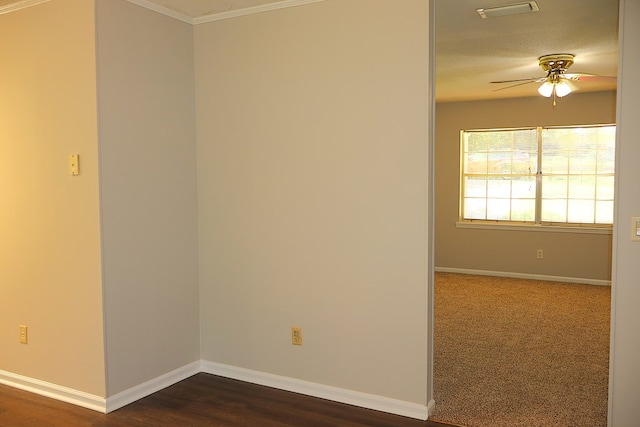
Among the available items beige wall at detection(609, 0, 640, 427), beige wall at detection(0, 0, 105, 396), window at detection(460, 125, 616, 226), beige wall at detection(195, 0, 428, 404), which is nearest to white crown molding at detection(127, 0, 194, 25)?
beige wall at detection(195, 0, 428, 404)

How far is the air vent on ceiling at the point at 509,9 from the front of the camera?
3.62m

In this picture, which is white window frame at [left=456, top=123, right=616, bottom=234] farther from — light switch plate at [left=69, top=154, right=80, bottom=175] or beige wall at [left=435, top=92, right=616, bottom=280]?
light switch plate at [left=69, top=154, right=80, bottom=175]

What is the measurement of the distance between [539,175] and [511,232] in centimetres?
84

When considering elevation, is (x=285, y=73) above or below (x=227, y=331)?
above

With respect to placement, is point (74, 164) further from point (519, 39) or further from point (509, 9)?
point (519, 39)

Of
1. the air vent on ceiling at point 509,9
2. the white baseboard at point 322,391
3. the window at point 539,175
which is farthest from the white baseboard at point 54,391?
the window at point 539,175

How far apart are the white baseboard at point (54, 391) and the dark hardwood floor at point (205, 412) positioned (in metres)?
0.04

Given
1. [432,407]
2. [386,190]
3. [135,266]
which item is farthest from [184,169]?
[432,407]

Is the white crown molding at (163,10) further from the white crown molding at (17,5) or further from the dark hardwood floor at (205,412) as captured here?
the dark hardwood floor at (205,412)

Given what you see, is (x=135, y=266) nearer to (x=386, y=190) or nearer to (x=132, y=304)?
(x=132, y=304)

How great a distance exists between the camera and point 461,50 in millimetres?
4867

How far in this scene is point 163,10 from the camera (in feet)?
11.9

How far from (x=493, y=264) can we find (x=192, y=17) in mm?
5536

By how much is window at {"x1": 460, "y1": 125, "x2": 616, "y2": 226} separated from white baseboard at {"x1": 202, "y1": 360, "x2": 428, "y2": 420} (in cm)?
506
